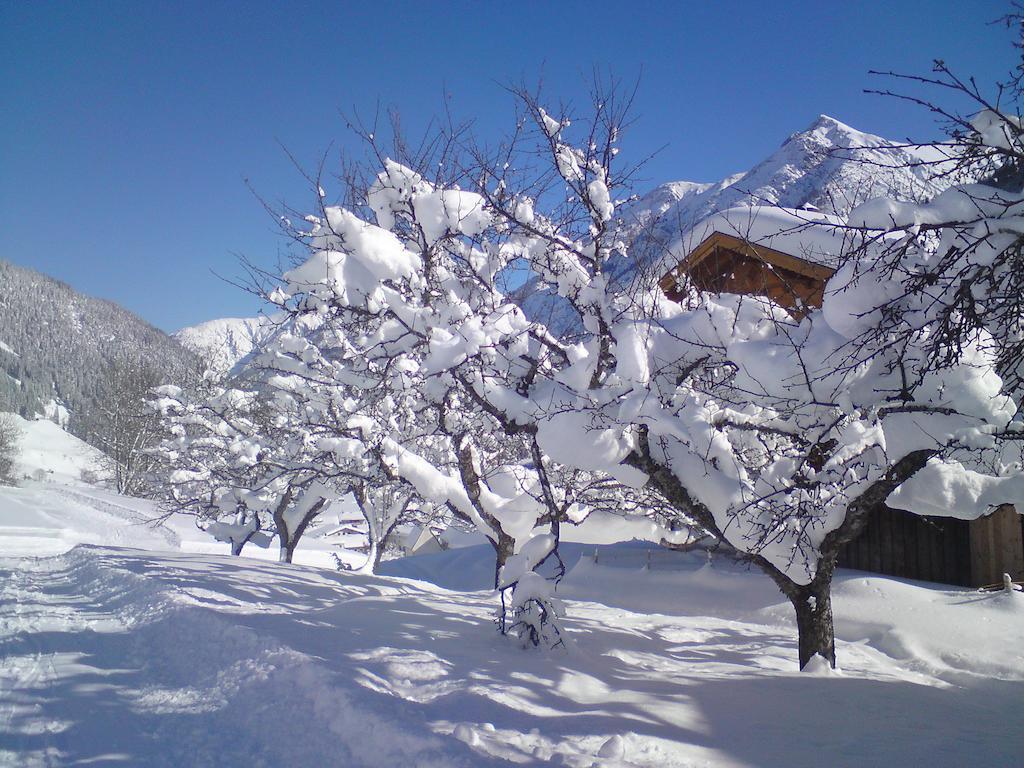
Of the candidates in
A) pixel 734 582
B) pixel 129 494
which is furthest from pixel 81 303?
pixel 734 582

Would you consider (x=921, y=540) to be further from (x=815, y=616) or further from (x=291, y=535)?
(x=291, y=535)

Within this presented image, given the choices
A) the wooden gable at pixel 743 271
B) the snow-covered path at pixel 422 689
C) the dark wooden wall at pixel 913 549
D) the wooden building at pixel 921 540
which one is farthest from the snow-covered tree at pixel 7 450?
the dark wooden wall at pixel 913 549

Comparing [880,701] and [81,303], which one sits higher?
[81,303]

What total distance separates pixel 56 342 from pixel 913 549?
4912 inches

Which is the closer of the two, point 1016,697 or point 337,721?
point 337,721

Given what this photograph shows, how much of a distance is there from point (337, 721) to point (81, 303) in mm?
148899

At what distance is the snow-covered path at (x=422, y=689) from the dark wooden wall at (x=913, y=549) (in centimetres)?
346

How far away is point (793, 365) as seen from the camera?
13.8 feet

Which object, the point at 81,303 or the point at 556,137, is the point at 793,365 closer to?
the point at 556,137

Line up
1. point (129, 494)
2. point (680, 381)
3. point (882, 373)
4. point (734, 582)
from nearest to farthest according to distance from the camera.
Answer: point (882, 373) → point (680, 381) → point (734, 582) → point (129, 494)

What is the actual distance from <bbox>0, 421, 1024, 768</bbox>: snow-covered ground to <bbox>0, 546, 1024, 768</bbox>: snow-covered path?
18 mm

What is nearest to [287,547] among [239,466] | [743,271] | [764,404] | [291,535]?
[291,535]

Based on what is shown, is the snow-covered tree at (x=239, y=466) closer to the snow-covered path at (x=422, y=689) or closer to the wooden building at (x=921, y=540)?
the snow-covered path at (x=422, y=689)

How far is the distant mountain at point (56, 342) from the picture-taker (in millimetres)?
88062
